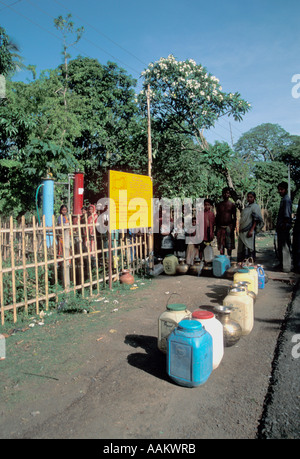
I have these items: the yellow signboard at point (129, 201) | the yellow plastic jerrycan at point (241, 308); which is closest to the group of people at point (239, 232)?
the yellow signboard at point (129, 201)

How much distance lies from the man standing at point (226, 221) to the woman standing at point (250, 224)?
1.99ft

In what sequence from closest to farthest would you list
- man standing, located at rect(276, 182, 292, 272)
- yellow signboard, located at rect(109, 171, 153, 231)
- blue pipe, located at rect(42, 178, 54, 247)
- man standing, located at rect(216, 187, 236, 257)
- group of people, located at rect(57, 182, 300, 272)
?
1. yellow signboard, located at rect(109, 171, 153, 231)
2. man standing, located at rect(276, 182, 292, 272)
3. group of people, located at rect(57, 182, 300, 272)
4. man standing, located at rect(216, 187, 236, 257)
5. blue pipe, located at rect(42, 178, 54, 247)

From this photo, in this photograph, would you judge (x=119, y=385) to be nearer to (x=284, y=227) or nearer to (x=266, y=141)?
(x=284, y=227)

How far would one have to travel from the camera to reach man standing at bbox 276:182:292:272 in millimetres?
7746

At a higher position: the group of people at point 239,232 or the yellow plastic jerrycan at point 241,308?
the group of people at point 239,232

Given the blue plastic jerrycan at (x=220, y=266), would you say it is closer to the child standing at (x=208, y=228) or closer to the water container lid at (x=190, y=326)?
the child standing at (x=208, y=228)

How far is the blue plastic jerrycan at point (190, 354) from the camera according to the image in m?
2.91

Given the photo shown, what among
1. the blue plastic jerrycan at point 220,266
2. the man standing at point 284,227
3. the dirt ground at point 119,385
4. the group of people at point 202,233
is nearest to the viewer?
the dirt ground at point 119,385

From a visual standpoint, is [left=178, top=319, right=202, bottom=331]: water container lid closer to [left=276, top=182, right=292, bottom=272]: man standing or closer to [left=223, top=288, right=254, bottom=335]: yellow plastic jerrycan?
[left=223, top=288, right=254, bottom=335]: yellow plastic jerrycan

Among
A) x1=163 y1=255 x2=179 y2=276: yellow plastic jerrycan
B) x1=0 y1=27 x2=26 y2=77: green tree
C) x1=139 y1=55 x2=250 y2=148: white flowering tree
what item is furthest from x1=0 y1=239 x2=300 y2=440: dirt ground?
x1=0 y1=27 x2=26 y2=77: green tree

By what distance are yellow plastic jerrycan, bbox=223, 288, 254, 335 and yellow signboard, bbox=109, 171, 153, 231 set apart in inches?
121

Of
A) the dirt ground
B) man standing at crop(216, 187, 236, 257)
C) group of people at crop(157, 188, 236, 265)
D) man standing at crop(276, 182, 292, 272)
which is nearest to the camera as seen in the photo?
the dirt ground
